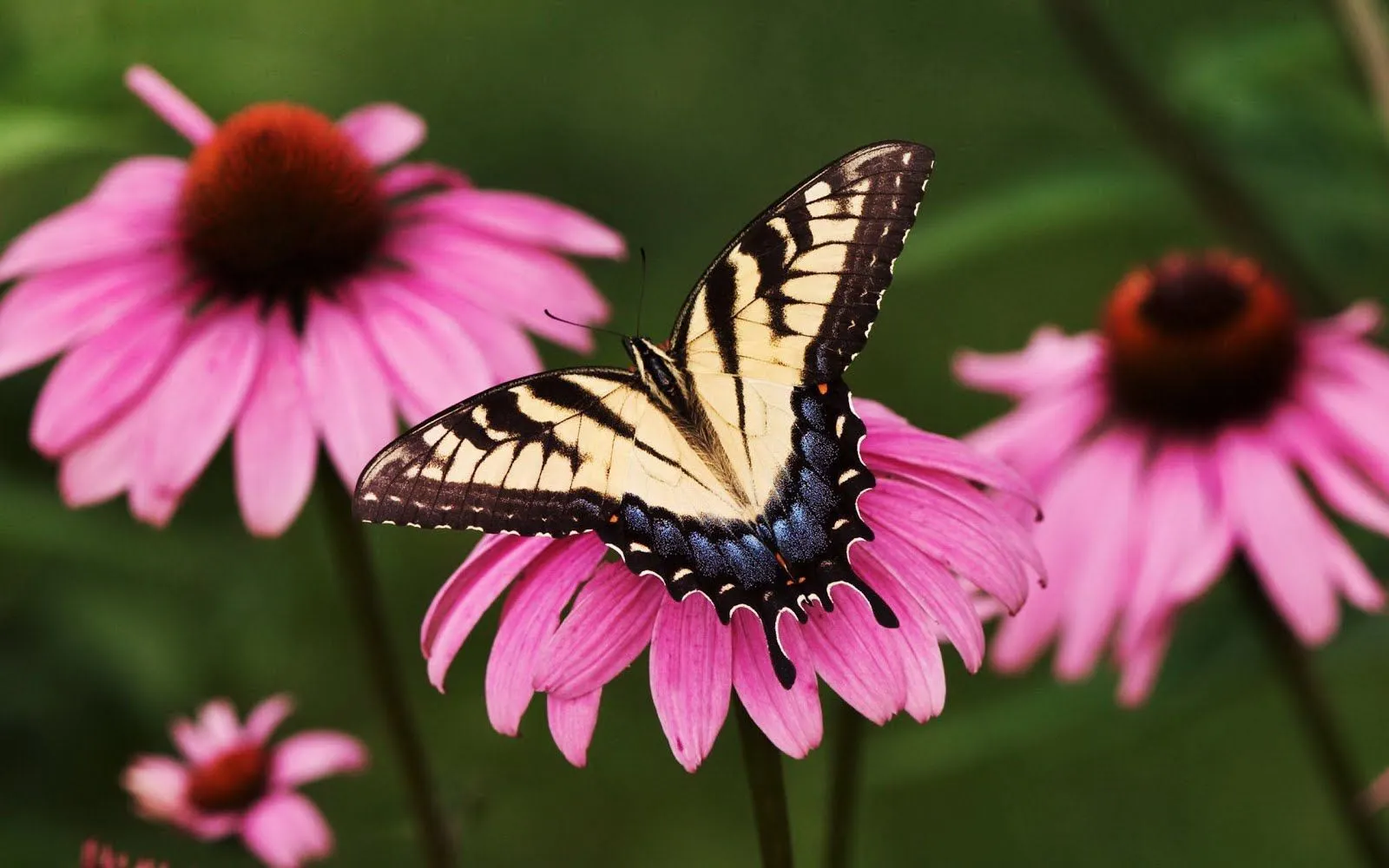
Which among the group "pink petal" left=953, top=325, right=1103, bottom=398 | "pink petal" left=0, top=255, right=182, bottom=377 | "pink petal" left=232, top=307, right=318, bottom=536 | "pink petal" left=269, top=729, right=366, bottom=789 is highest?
"pink petal" left=0, top=255, right=182, bottom=377

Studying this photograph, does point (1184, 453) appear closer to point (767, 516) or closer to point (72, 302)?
point (767, 516)

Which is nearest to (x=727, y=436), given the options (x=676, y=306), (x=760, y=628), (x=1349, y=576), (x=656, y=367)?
(x=656, y=367)

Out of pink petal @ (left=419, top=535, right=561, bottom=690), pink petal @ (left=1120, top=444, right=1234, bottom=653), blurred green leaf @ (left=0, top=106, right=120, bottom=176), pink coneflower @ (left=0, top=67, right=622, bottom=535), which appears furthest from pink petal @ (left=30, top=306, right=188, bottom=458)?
pink petal @ (left=1120, top=444, right=1234, bottom=653)

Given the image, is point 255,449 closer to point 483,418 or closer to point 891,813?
point 483,418

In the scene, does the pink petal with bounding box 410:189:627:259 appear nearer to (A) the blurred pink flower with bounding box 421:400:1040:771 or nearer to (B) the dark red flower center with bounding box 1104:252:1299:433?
(A) the blurred pink flower with bounding box 421:400:1040:771

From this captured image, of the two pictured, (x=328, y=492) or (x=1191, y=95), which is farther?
(x=1191, y=95)

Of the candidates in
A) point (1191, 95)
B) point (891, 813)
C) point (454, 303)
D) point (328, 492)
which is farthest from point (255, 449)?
point (891, 813)
